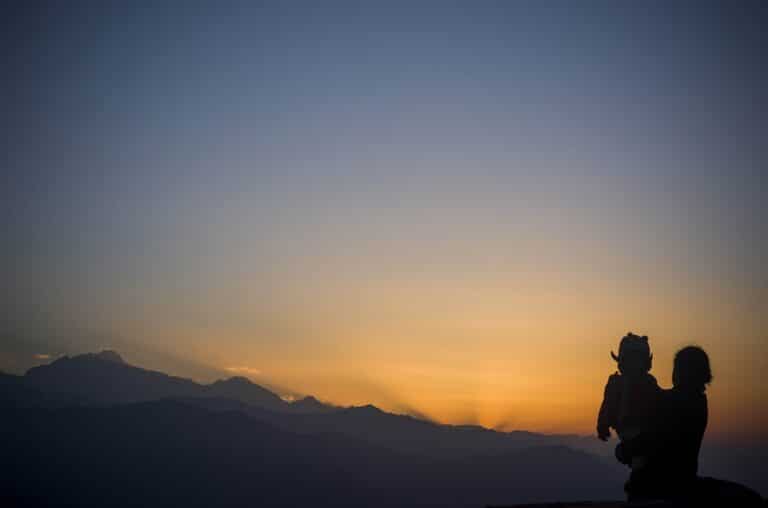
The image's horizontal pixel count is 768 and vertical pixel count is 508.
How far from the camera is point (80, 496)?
19850cm

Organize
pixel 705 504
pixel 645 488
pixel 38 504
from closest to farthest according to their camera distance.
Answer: pixel 705 504 < pixel 645 488 < pixel 38 504

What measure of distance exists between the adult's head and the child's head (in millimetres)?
636

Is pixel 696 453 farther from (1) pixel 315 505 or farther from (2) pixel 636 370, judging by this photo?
(1) pixel 315 505

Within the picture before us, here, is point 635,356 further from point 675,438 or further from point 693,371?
point 675,438

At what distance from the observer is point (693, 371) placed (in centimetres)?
1102

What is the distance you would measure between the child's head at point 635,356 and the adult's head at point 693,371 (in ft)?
2.09

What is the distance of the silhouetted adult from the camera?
10.5 meters

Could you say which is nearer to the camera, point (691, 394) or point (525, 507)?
point (525, 507)

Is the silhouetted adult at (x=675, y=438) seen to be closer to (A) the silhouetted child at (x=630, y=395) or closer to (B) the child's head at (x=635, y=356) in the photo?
(A) the silhouetted child at (x=630, y=395)

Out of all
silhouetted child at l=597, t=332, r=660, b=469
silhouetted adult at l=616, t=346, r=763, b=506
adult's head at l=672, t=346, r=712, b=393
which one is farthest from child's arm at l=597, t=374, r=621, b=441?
adult's head at l=672, t=346, r=712, b=393

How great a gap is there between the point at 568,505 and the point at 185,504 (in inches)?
8720

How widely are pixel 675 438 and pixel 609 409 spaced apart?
1.21 metres

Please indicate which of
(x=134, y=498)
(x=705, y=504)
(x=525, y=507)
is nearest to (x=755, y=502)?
(x=705, y=504)

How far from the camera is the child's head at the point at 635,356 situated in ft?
36.2
